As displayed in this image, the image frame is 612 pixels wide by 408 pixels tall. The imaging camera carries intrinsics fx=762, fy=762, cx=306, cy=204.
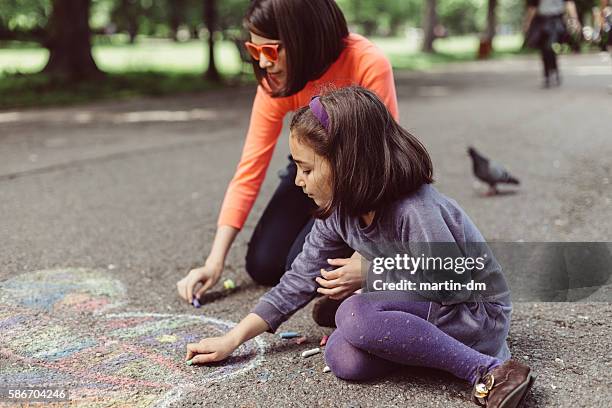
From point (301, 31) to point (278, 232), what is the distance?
91cm

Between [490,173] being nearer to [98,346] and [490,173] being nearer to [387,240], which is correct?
[387,240]

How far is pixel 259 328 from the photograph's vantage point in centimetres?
243

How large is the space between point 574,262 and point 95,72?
9.99m

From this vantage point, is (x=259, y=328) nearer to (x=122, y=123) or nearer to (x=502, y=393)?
(x=502, y=393)

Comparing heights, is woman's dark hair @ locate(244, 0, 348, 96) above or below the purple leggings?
above

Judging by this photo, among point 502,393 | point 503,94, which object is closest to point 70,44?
point 503,94

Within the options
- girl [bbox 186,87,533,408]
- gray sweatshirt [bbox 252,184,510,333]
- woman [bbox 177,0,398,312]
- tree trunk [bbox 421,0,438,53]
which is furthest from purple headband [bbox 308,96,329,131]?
tree trunk [bbox 421,0,438,53]

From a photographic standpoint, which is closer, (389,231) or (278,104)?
(389,231)

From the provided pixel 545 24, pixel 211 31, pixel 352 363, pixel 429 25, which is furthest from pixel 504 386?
pixel 429 25

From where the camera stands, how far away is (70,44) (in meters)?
12.1

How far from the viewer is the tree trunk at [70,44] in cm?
1197

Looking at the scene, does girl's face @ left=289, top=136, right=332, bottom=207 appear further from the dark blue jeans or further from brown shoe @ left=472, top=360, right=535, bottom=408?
the dark blue jeans

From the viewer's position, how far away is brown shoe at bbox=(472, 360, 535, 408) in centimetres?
203

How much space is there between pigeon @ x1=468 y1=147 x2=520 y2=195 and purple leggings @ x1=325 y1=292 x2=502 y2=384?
2.82 metres
